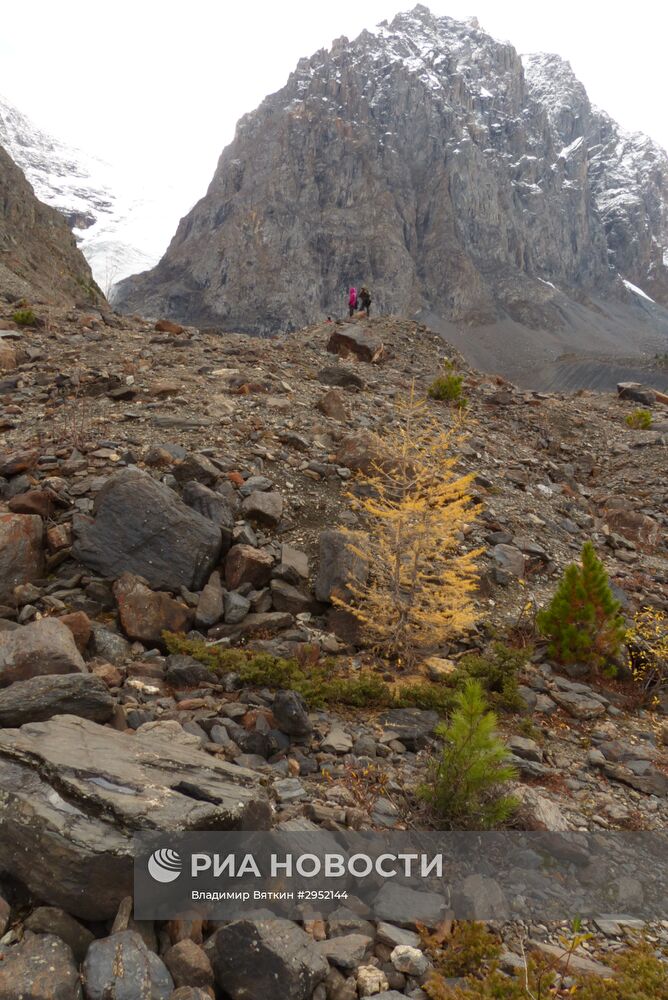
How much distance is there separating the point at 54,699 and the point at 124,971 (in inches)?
92.3

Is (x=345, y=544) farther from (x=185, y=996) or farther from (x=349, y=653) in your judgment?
(x=185, y=996)

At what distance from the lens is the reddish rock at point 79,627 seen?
651 cm

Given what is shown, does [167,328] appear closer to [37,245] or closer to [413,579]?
[413,579]

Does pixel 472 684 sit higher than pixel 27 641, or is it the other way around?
pixel 472 684

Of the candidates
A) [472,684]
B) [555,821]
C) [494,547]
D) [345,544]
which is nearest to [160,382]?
[345,544]

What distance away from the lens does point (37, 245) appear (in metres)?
42.4

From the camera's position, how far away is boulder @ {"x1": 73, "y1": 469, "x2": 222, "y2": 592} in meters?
8.10

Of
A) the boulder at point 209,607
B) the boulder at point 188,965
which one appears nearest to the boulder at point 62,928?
the boulder at point 188,965

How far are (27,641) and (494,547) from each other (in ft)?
25.8

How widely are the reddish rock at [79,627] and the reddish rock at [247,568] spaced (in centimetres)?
230

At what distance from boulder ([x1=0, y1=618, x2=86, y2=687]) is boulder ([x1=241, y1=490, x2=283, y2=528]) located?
4.36 meters

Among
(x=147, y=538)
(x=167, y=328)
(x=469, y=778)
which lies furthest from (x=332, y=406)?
(x=469, y=778)

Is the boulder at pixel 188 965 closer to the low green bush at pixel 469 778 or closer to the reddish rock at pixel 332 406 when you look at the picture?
the low green bush at pixel 469 778

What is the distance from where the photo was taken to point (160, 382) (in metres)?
13.6
